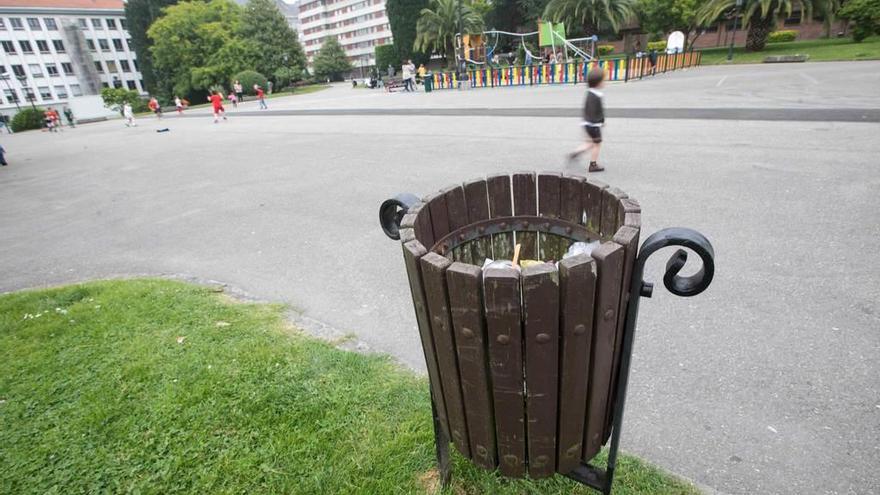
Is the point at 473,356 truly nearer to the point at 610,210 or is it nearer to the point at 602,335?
the point at 602,335

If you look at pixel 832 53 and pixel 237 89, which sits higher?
pixel 237 89

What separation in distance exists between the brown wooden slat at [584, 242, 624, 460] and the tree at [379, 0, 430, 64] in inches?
2191

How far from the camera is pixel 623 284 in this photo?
1.42 metres

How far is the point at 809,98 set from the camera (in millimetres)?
11109

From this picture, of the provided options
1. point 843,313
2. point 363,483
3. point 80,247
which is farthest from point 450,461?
point 80,247

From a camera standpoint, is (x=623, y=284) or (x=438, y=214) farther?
(x=438, y=214)

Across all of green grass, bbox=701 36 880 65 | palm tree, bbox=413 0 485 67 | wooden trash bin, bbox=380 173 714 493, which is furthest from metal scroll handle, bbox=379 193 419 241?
palm tree, bbox=413 0 485 67

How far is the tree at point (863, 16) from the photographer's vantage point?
85.0 feet

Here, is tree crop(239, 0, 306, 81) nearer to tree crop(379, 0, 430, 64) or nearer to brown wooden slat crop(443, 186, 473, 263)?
tree crop(379, 0, 430, 64)

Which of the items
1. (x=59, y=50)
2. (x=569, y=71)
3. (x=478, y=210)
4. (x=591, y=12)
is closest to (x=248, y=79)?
(x=591, y=12)

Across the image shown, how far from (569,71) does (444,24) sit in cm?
2681

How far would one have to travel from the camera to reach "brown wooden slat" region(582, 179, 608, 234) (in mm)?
1810

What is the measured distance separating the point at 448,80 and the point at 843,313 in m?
26.0

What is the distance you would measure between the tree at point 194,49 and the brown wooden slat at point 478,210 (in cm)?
4923
